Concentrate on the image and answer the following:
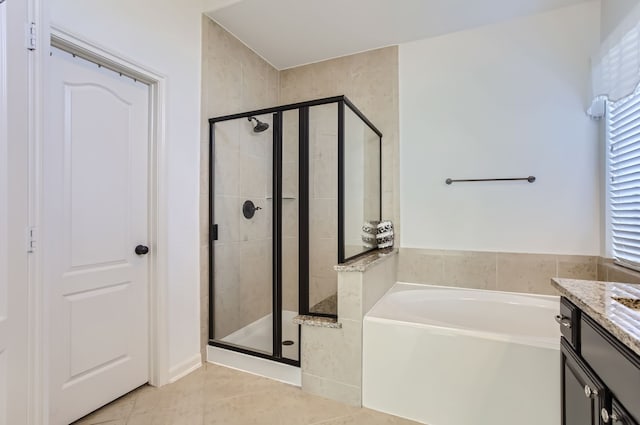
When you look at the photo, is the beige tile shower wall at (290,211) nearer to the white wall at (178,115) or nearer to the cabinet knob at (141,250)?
the white wall at (178,115)

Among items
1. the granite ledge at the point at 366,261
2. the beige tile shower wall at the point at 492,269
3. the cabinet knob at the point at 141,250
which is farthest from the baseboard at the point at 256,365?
the beige tile shower wall at the point at 492,269

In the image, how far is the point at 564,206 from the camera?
2.35 metres

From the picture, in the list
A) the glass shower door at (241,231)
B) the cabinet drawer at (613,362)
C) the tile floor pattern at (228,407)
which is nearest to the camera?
the cabinet drawer at (613,362)

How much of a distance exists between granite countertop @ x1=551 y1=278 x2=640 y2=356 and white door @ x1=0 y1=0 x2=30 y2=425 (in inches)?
70.7

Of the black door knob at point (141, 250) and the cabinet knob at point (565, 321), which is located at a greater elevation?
the black door knob at point (141, 250)

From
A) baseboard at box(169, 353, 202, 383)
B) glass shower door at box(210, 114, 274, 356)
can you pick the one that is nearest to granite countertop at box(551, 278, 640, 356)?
glass shower door at box(210, 114, 274, 356)

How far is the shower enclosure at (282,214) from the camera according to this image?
2154 millimetres

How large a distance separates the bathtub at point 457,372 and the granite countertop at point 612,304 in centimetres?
54

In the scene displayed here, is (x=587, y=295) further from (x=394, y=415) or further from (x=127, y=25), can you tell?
(x=127, y=25)

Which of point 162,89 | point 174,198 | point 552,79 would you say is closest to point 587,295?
point 552,79

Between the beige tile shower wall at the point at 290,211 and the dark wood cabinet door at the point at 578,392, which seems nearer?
the dark wood cabinet door at the point at 578,392

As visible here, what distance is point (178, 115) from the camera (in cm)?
221

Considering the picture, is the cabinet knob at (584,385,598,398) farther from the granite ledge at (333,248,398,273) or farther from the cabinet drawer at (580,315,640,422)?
the granite ledge at (333,248,398,273)

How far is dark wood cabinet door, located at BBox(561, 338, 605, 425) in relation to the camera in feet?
3.04
